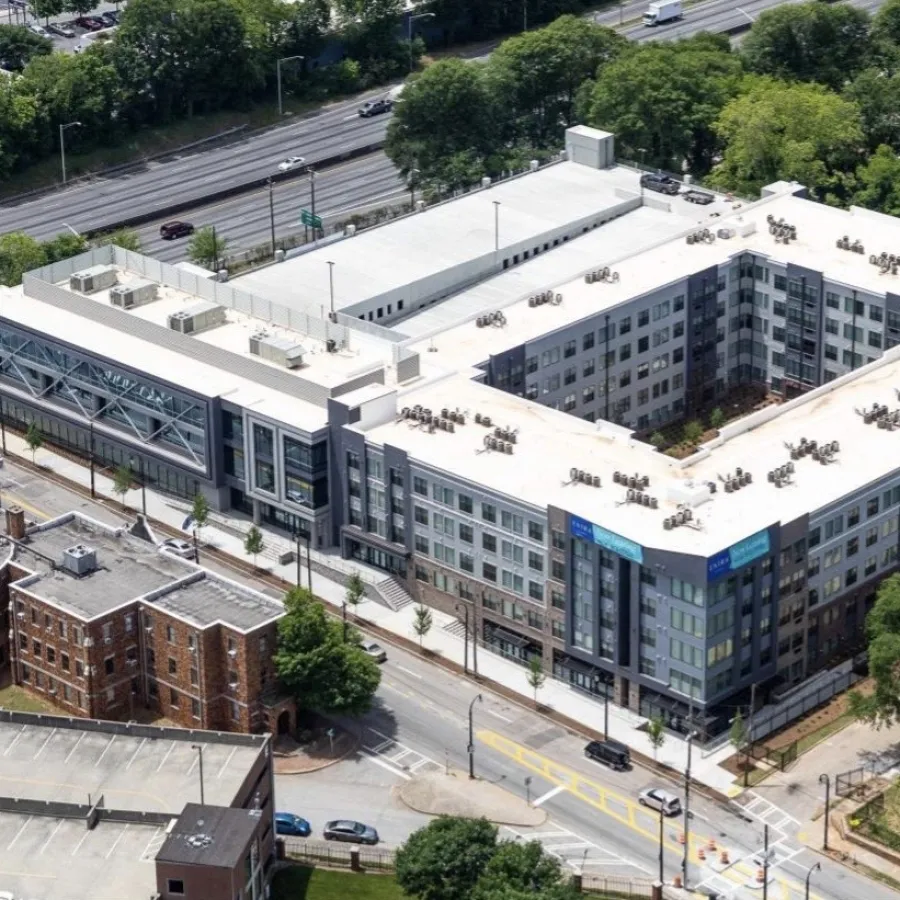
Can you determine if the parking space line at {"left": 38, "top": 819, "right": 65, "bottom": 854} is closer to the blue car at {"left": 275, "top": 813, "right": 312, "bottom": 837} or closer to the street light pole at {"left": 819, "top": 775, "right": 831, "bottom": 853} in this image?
the blue car at {"left": 275, "top": 813, "right": 312, "bottom": 837}

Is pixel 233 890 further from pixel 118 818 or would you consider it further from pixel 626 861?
pixel 626 861

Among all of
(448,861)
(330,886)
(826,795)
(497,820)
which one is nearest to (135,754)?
(330,886)

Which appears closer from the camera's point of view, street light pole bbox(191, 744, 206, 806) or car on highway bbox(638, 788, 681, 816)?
street light pole bbox(191, 744, 206, 806)

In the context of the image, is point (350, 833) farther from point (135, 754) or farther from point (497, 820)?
point (135, 754)

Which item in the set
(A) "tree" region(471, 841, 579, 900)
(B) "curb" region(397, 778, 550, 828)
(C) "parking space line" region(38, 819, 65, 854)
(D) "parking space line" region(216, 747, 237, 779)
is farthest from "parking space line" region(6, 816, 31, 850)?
(A) "tree" region(471, 841, 579, 900)

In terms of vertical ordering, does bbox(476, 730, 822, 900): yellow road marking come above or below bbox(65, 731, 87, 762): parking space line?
below

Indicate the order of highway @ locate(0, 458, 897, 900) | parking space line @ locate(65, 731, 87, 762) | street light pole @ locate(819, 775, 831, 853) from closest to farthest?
1. highway @ locate(0, 458, 897, 900)
2. street light pole @ locate(819, 775, 831, 853)
3. parking space line @ locate(65, 731, 87, 762)

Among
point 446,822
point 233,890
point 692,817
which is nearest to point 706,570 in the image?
point 692,817
